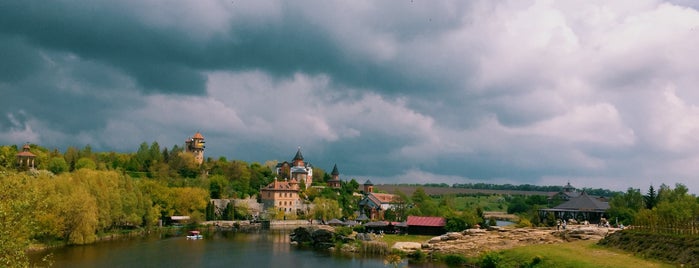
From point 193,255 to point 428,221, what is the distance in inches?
1174

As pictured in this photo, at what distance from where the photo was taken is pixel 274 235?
257ft

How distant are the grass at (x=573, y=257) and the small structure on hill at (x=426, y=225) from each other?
19.9m

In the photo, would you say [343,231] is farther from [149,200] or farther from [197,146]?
[197,146]

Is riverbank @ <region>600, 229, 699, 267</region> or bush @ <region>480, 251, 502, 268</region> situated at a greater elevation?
riverbank @ <region>600, 229, 699, 267</region>

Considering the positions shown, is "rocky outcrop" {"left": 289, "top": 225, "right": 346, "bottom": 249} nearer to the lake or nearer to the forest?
the lake

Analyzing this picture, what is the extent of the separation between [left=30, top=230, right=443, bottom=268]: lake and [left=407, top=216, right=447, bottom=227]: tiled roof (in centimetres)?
1607

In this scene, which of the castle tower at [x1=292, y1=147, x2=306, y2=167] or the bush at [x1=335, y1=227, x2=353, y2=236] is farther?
the castle tower at [x1=292, y1=147, x2=306, y2=167]

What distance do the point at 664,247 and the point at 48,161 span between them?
10223 centimetres

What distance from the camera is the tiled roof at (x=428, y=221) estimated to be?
67.8m

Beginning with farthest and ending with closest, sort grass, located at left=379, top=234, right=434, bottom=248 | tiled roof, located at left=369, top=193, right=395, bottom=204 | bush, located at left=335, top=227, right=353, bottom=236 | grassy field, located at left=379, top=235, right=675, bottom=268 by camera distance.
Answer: tiled roof, located at left=369, top=193, right=395, bottom=204 → bush, located at left=335, top=227, right=353, bottom=236 → grass, located at left=379, top=234, right=434, bottom=248 → grassy field, located at left=379, top=235, right=675, bottom=268

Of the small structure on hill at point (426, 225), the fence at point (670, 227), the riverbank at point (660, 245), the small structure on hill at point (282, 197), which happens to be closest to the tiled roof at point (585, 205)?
the small structure on hill at point (426, 225)

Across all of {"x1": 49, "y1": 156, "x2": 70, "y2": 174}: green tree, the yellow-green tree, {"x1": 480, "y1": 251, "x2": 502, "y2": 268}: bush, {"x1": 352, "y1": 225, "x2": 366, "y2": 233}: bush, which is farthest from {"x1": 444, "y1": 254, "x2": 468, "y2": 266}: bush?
{"x1": 49, "y1": 156, "x2": 70, "y2": 174}: green tree

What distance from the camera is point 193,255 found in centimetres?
5200

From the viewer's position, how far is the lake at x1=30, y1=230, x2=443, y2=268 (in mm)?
45188
